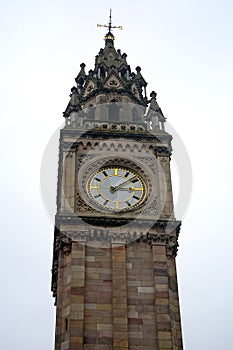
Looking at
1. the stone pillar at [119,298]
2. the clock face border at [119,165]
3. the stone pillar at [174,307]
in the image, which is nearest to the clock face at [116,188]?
the clock face border at [119,165]

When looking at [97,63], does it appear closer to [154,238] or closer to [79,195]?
[79,195]

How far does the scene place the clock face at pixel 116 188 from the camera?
34.0 meters

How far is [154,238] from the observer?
106ft

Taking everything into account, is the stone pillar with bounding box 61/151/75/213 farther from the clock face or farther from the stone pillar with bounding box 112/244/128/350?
the stone pillar with bounding box 112/244/128/350

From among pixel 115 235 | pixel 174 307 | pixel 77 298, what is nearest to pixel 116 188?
pixel 115 235

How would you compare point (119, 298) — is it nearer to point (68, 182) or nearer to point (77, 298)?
point (77, 298)

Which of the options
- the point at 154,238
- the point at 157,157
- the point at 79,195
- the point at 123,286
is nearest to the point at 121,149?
the point at 157,157

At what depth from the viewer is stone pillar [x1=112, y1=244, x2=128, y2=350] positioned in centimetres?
2861

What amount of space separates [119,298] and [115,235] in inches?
137

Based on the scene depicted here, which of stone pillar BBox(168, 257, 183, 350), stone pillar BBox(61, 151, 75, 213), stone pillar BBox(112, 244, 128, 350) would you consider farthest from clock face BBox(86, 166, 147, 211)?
stone pillar BBox(168, 257, 183, 350)

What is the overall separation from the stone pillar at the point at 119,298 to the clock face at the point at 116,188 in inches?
119

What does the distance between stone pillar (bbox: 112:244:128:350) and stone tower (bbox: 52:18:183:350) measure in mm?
46

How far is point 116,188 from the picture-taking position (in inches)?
1364

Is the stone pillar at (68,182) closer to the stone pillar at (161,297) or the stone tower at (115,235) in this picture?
the stone tower at (115,235)
